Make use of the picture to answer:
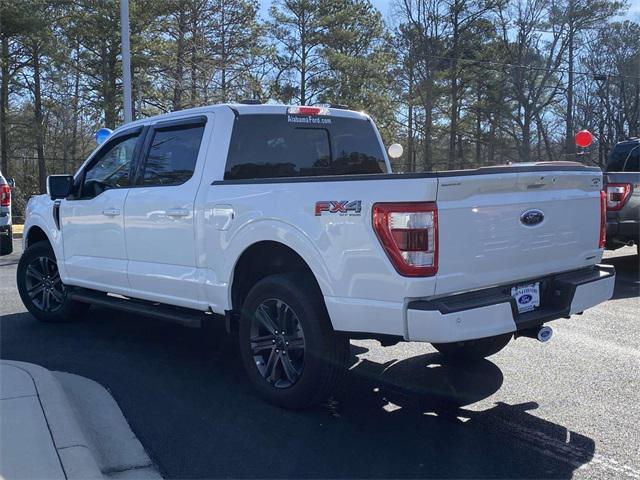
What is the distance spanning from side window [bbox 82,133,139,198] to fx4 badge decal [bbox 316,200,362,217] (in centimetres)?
246

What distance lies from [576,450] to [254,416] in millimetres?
2021

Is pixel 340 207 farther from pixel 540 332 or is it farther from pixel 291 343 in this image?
Answer: pixel 540 332

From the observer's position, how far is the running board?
4.93 meters

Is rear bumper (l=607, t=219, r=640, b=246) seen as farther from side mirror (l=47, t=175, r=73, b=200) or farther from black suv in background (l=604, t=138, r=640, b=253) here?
side mirror (l=47, t=175, r=73, b=200)

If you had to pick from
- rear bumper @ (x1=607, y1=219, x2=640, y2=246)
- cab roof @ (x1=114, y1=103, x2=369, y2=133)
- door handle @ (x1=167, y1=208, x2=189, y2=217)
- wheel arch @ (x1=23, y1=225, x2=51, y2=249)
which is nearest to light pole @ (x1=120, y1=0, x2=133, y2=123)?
wheel arch @ (x1=23, y1=225, x2=51, y2=249)

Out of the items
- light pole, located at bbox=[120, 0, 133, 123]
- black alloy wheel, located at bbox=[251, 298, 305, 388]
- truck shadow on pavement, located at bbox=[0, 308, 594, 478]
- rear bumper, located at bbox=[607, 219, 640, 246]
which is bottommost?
truck shadow on pavement, located at bbox=[0, 308, 594, 478]

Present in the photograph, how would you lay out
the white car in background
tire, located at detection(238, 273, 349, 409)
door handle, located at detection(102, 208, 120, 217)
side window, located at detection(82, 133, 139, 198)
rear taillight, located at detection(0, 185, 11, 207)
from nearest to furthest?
1. tire, located at detection(238, 273, 349, 409)
2. door handle, located at detection(102, 208, 120, 217)
3. side window, located at detection(82, 133, 139, 198)
4. the white car in background
5. rear taillight, located at detection(0, 185, 11, 207)

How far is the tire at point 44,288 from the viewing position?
6.77m

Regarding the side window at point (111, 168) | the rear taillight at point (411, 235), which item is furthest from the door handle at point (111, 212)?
the rear taillight at point (411, 235)

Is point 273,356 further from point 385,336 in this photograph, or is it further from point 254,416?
point 385,336

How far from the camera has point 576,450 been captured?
3.73 meters

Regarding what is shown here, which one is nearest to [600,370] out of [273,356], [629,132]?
[273,356]

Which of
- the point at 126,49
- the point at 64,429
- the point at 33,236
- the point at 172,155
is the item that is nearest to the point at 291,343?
the point at 64,429

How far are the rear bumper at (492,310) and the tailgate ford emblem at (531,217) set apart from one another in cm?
39
